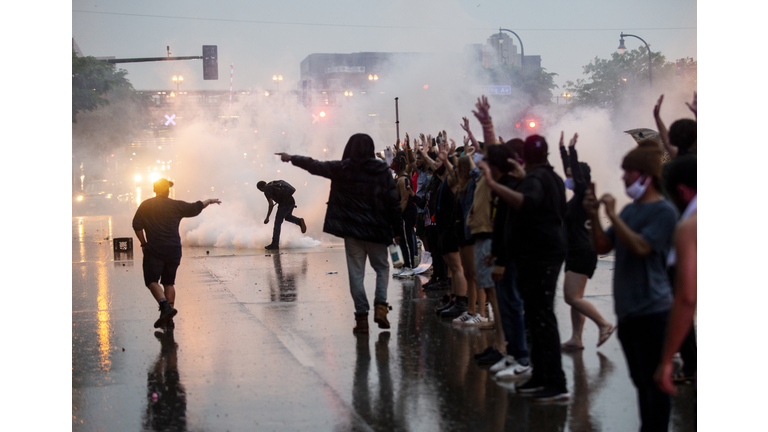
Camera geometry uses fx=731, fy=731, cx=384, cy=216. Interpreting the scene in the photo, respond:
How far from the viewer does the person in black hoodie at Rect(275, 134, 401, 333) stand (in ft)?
21.7

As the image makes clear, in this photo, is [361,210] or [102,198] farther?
[102,198]

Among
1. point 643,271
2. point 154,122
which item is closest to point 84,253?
point 643,271

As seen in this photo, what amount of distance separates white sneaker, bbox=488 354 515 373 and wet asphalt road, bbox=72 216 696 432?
90 millimetres

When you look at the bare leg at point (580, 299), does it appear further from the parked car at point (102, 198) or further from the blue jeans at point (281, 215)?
the parked car at point (102, 198)

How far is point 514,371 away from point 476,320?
6.17 feet

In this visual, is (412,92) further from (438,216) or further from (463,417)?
(463,417)

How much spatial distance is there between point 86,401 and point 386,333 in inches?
111

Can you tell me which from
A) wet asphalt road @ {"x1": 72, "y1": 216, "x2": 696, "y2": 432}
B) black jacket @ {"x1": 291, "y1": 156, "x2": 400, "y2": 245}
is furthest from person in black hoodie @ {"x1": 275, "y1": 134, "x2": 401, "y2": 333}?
wet asphalt road @ {"x1": 72, "y1": 216, "x2": 696, "y2": 432}

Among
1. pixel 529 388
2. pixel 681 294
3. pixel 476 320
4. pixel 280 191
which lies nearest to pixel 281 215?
pixel 280 191

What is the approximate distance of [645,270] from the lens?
3047mm

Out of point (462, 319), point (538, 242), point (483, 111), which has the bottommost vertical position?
point (462, 319)

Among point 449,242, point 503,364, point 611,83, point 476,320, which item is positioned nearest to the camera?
point 503,364

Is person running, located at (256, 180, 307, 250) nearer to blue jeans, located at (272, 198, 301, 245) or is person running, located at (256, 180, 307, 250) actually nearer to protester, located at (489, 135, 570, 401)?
blue jeans, located at (272, 198, 301, 245)

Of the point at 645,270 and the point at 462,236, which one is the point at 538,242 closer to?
the point at 645,270
